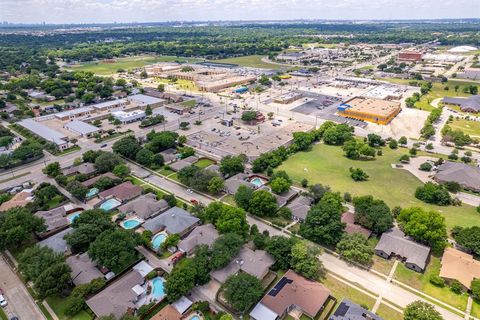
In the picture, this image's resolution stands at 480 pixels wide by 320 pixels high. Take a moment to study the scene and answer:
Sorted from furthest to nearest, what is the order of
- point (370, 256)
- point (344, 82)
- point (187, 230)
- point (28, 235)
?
point (344, 82) → point (187, 230) → point (28, 235) → point (370, 256)

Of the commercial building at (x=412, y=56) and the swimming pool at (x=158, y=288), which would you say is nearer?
the swimming pool at (x=158, y=288)

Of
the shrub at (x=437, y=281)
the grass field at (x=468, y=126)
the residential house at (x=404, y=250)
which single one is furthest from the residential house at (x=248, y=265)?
the grass field at (x=468, y=126)

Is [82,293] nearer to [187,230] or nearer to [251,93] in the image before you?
[187,230]

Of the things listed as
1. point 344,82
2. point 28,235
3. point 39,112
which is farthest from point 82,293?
point 344,82

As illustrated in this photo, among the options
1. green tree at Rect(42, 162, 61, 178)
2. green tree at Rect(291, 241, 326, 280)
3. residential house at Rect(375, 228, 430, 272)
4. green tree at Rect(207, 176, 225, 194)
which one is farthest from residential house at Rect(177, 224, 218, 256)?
green tree at Rect(42, 162, 61, 178)

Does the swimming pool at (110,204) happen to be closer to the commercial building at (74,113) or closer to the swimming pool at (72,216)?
the swimming pool at (72,216)

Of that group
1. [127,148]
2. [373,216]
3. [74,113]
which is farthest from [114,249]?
[74,113]
